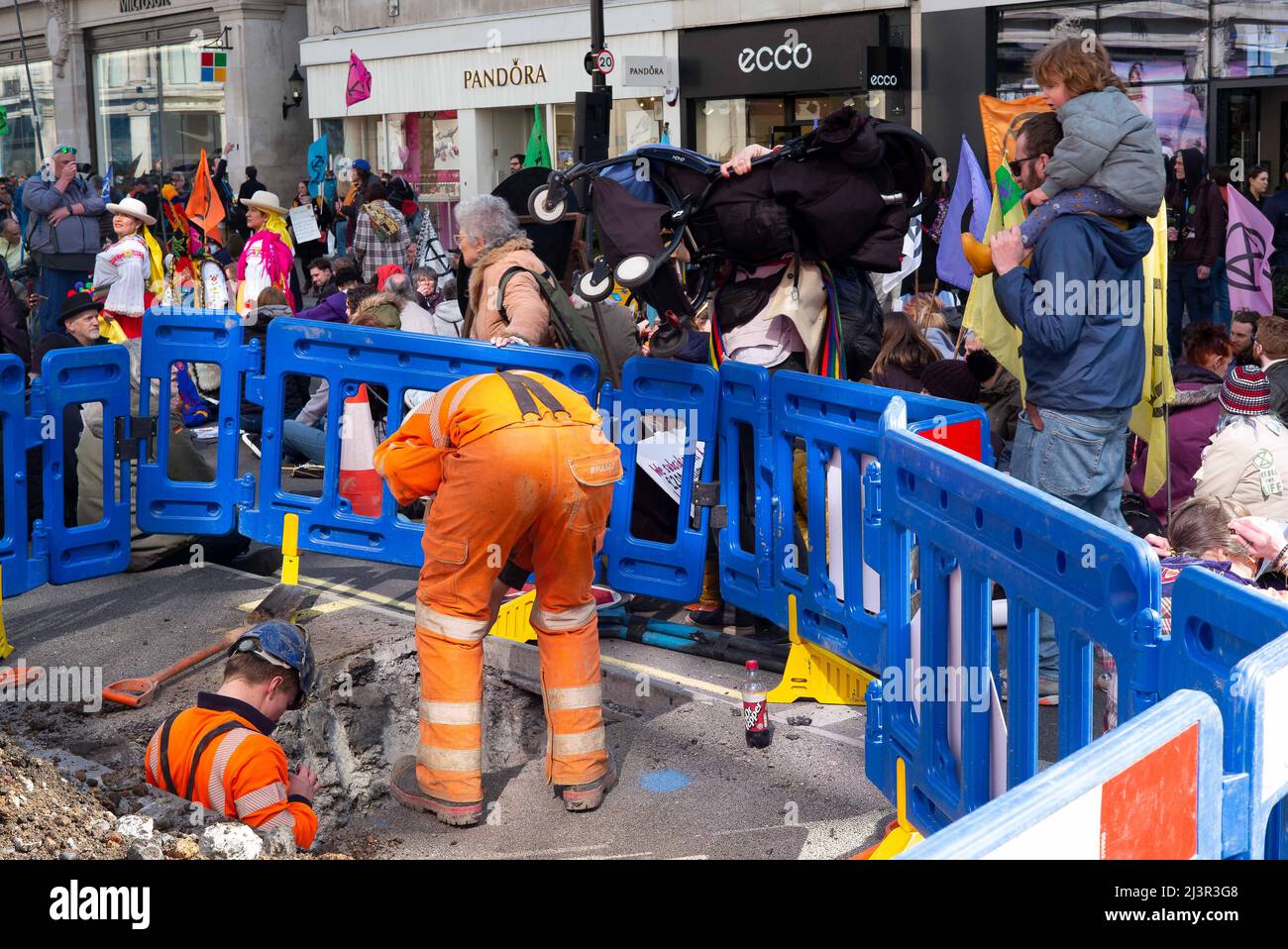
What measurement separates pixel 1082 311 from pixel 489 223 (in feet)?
8.90

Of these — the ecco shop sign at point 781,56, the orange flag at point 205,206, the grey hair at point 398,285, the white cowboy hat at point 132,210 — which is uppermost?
the ecco shop sign at point 781,56

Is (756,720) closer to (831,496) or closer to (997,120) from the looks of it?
(831,496)

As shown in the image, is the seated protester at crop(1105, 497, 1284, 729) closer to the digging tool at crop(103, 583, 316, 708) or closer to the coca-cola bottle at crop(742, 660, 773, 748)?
the coca-cola bottle at crop(742, 660, 773, 748)

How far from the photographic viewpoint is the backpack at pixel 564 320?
673cm

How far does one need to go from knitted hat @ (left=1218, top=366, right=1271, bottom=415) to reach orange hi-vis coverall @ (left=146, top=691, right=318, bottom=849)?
155 inches

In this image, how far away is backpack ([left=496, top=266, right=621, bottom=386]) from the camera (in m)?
6.73

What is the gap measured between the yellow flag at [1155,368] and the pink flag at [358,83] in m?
22.0

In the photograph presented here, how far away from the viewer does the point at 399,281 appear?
11805 millimetres

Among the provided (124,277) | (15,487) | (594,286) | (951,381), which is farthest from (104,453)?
(124,277)

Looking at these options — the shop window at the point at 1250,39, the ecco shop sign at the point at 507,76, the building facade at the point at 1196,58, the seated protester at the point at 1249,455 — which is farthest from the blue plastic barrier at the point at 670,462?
the ecco shop sign at the point at 507,76

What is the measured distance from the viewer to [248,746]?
15.0 ft

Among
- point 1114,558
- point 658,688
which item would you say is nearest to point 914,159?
point 658,688

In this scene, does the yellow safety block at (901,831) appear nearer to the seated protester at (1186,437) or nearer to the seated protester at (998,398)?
the seated protester at (1186,437)

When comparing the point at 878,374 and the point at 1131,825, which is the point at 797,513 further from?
the point at 1131,825
